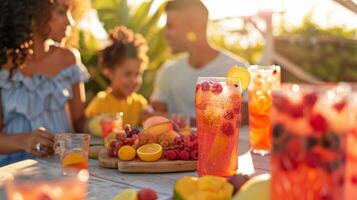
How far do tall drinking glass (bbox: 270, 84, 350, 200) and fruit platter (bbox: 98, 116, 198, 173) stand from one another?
2.77 ft

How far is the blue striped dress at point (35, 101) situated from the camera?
279 cm

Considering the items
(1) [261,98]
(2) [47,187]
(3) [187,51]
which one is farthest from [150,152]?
(3) [187,51]

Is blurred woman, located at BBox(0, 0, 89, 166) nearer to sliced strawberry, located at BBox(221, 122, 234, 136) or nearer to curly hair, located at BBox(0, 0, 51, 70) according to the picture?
curly hair, located at BBox(0, 0, 51, 70)

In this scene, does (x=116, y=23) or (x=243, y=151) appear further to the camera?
(x=116, y=23)

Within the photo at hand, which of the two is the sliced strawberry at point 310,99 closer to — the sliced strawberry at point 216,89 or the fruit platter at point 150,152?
the sliced strawberry at point 216,89

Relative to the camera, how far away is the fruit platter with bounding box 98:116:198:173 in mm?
1764

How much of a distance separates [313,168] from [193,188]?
356 millimetres


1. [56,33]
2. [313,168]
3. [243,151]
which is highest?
[56,33]

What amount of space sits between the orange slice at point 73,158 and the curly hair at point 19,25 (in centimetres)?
106

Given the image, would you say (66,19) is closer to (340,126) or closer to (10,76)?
(10,76)

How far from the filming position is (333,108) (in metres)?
0.90

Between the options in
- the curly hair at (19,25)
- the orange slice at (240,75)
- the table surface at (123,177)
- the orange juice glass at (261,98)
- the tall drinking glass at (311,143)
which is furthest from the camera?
the curly hair at (19,25)

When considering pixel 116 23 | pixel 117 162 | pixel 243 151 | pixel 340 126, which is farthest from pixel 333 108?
pixel 116 23

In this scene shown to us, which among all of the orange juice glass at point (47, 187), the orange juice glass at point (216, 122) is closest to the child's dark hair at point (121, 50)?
the orange juice glass at point (216, 122)
